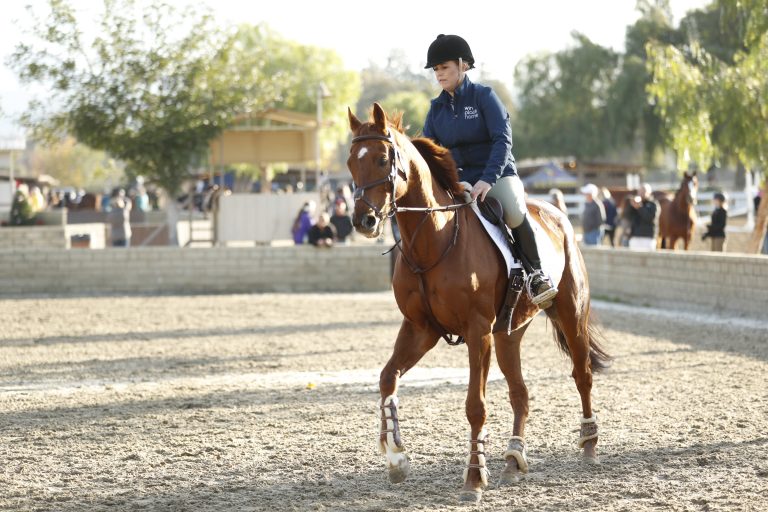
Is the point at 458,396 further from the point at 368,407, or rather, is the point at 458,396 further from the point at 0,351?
the point at 0,351

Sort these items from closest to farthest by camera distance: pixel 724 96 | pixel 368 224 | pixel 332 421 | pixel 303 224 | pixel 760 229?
pixel 368 224 → pixel 332 421 → pixel 724 96 → pixel 760 229 → pixel 303 224

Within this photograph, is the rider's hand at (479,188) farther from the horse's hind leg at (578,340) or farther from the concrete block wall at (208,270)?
the concrete block wall at (208,270)

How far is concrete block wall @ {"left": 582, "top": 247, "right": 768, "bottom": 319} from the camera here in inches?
610

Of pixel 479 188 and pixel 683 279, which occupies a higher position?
pixel 479 188

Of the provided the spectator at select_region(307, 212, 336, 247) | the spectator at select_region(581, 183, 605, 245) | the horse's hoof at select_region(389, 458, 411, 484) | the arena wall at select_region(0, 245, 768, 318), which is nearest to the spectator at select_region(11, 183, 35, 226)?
the arena wall at select_region(0, 245, 768, 318)

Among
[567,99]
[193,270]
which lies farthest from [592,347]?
[567,99]

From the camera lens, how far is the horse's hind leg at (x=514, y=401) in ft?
21.5

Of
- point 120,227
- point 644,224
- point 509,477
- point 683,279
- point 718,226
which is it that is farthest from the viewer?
point 120,227

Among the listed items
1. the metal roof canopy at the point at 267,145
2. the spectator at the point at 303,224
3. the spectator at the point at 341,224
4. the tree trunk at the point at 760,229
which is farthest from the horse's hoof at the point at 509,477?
the metal roof canopy at the point at 267,145

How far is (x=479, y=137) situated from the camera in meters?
6.84

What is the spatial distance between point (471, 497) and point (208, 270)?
16343mm

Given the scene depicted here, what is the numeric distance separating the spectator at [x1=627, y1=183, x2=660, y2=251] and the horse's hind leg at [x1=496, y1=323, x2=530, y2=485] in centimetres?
1460

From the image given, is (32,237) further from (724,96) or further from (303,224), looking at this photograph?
(724,96)

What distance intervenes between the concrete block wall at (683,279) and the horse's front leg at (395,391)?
10005 millimetres
